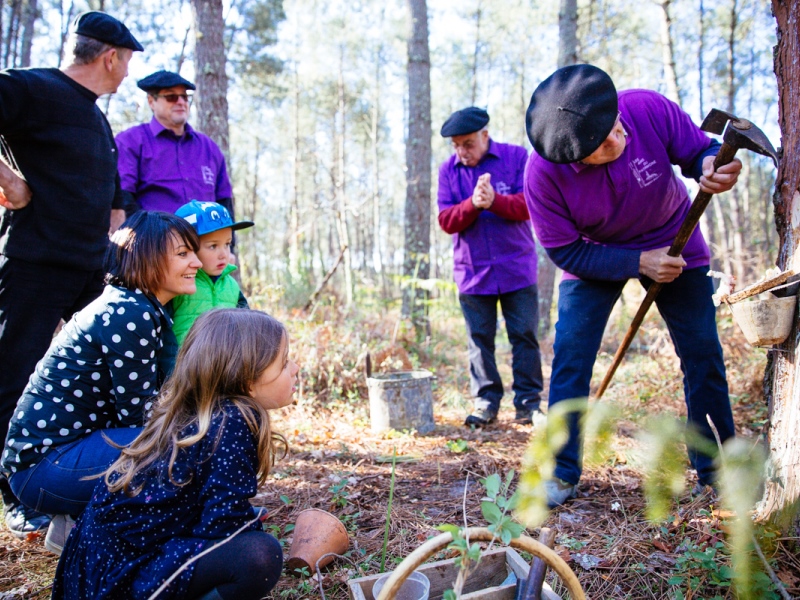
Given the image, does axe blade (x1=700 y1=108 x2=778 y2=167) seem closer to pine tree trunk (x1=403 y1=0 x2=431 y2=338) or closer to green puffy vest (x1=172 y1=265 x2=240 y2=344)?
green puffy vest (x1=172 y1=265 x2=240 y2=344)

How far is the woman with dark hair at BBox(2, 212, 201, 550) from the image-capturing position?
2.12 meters

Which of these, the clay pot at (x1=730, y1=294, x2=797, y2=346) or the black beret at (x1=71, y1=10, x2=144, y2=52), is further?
the black beret at (x1=71, y1=10, x2=144, y2=52)

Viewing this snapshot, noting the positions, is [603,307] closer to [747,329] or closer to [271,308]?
[747,329]

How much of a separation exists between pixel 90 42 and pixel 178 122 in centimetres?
91

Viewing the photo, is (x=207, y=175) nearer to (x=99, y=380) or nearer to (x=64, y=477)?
(x=99, y=380)

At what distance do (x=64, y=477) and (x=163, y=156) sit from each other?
2.39 meters

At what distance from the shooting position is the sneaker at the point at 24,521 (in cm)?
255

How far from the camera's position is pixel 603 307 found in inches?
109

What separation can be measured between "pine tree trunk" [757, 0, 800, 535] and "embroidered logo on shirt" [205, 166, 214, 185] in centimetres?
335

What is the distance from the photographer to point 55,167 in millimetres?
2816

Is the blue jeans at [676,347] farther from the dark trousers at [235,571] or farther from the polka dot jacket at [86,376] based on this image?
the polka dot jacket at [86,376]

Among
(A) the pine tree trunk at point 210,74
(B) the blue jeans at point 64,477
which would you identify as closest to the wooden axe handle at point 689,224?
(B) the blue jeans at point 64,477


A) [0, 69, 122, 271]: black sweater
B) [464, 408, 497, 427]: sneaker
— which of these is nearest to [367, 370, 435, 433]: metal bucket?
[464, 408, 497, 427]: sneaker

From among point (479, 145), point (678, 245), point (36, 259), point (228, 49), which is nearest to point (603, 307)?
point (678, 245)
